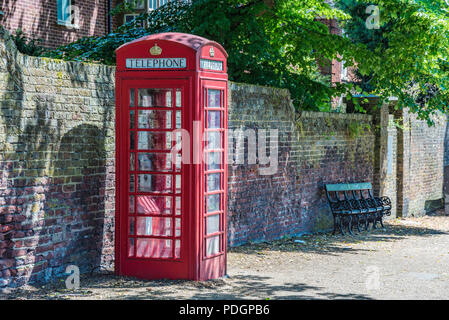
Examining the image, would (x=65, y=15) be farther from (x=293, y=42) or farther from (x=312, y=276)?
(x=312, y=276)

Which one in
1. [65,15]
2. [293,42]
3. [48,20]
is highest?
[65,15]

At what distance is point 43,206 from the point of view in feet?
25.3

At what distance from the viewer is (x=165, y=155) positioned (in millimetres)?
8016

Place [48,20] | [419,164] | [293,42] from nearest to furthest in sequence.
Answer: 1. [293,42]
2. [48,20]
3. [419,164]

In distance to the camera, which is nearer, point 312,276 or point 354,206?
point 312,276

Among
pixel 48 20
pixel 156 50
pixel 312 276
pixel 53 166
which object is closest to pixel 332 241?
pixel 312 276

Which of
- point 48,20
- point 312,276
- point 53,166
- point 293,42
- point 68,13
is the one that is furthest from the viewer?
point 68,13

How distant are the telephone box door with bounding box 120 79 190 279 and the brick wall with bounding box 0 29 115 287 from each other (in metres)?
0.56

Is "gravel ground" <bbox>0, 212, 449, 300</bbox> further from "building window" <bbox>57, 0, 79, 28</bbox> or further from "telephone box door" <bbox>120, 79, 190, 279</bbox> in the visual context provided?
"building window" <bbox>57, 0, 79, 28</bbox>

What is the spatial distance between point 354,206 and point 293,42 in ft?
11.7

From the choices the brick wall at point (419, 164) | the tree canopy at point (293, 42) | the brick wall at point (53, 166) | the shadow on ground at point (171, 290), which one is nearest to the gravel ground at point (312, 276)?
the shadow on ground at point (171, 290)

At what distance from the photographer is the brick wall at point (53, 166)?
7238mm

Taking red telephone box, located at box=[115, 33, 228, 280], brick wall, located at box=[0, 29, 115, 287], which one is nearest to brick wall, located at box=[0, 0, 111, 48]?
brick wall, located at box=[0, 29, 115, 287]
